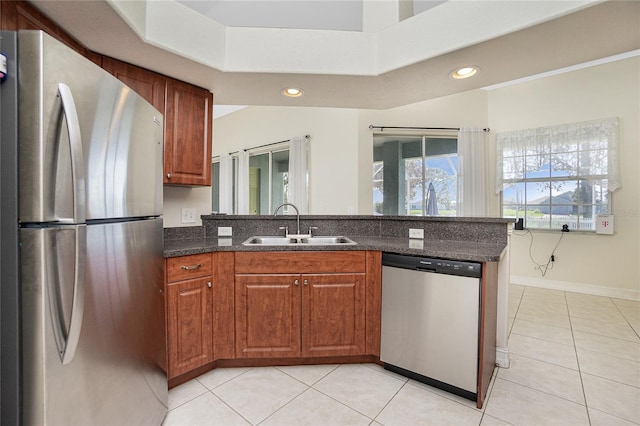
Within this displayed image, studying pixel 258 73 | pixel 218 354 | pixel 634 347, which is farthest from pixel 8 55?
pixel 634 347

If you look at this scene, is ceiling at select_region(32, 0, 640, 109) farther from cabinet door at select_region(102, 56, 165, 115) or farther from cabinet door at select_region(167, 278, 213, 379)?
cabinet door at select_region(167, 278, 213, 379)

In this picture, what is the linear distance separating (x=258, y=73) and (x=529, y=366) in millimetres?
2812

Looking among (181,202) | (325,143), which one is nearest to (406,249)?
(181,202)

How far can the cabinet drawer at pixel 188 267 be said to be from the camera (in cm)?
167

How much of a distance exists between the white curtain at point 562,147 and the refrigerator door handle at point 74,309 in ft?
16.6

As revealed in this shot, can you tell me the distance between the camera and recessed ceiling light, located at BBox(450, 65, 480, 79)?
6.08 feet

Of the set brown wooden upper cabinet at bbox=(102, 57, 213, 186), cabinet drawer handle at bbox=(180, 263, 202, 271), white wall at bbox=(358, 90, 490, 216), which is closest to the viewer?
cabinet drawer handle at bbox=(180, 263, 202, 271)

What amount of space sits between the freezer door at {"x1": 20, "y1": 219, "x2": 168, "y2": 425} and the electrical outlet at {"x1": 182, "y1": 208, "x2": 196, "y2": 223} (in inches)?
39.9

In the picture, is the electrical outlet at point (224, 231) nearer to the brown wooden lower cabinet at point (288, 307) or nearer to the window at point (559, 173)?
the brown wooden lower cabinet at point (288, 307)

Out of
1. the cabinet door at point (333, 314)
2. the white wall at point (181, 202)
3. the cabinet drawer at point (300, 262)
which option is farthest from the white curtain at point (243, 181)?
the cabinet door at point (333, 314)

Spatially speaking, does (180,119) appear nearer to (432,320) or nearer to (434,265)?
(434,265)

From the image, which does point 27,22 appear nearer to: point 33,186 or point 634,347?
point 33,186

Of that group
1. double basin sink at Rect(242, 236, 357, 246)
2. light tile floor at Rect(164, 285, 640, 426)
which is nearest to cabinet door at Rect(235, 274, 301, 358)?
light tile floor at Rect(164, 285, 640, 426)

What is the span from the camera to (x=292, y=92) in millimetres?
2223
